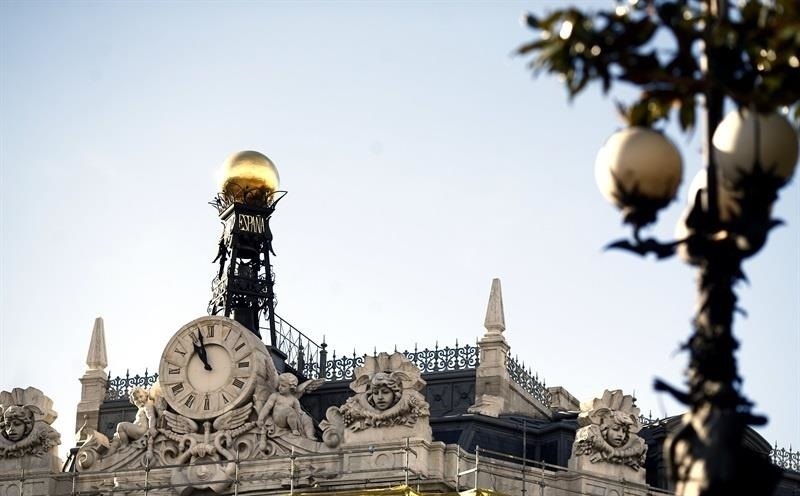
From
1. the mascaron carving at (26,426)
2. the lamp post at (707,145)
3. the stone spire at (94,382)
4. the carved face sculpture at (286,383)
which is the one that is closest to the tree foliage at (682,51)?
the lamp post at (707,145)

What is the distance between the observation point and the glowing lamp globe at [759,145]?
18.1 m

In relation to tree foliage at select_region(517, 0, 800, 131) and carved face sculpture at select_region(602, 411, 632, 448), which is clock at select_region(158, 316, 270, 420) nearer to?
carved face sculpture at select_region(602, 411, 632, 448)

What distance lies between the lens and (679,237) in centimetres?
1873

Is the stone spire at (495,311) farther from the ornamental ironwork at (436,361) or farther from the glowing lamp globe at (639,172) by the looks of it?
the glowing lamp globe at (639,172)

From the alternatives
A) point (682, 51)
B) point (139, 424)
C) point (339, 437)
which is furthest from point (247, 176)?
point (682, 51)

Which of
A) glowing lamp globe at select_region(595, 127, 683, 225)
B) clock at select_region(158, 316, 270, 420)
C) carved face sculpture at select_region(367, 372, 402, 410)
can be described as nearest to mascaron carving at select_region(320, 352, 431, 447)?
carved face sculpture at select_region(367, 372, 402, 410)

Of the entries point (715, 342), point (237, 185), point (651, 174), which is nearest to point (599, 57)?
point (651, 174)

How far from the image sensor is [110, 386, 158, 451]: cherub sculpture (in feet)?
202

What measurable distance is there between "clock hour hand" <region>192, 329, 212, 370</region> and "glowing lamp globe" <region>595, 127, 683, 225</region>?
4346 cm

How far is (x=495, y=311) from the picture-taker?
212ft

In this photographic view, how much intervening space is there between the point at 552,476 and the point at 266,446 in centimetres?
751

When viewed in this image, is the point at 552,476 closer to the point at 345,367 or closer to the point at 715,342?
the point at 345,367

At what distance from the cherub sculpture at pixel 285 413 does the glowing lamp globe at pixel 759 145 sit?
138 ft

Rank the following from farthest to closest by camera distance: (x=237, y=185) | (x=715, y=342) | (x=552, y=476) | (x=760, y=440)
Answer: (x=237, y=185) → (x=760, y=440) → (x=552, y=476) → (x=715, y=342)
